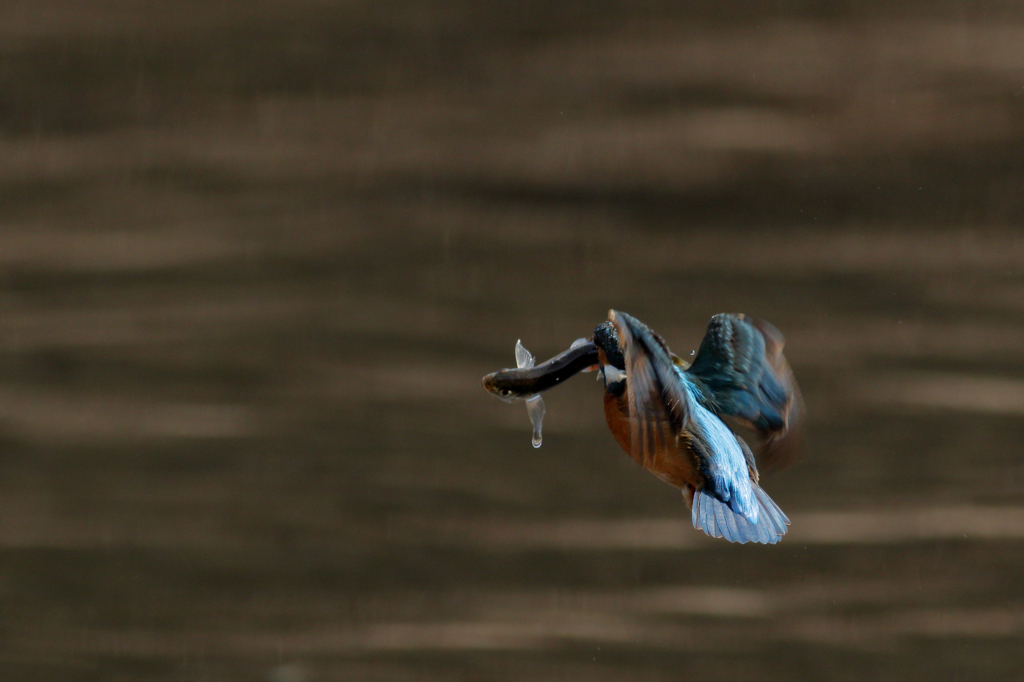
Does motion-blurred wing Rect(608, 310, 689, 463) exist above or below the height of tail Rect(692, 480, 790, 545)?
above

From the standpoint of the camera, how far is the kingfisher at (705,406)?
259 mm

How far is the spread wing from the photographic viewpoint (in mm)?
326

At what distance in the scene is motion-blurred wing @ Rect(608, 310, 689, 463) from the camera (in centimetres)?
26

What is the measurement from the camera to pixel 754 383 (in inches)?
13.1

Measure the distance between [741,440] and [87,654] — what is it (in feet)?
2.38

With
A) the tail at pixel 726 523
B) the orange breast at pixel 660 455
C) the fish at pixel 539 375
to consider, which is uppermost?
the fish at pixel 539 375

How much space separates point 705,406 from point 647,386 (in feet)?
0.22

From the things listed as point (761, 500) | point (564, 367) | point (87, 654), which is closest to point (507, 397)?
point (564, 367)

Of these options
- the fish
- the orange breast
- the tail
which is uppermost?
the fish

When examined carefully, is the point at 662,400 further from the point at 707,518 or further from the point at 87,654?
the point at 87,654

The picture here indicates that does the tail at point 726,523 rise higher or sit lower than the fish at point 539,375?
lower

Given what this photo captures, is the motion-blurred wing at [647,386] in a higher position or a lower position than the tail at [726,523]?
higher

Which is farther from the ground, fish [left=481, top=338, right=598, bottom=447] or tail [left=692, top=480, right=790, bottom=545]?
fish [left=481, top=338, right=598, bottom=447]

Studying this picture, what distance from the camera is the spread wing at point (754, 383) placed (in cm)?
33
